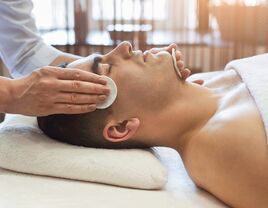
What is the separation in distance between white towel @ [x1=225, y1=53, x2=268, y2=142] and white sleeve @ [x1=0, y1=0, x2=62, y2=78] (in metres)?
0.68

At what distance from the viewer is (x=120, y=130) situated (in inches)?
45.9

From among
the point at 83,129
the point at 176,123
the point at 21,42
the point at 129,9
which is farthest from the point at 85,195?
the point at 129,9

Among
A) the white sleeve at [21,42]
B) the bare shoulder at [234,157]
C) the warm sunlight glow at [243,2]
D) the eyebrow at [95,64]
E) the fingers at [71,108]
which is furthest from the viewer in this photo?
the warm sunlight glow at [243,2]

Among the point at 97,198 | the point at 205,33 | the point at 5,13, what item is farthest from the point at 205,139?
the point at 205,33

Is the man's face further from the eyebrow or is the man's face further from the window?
the window

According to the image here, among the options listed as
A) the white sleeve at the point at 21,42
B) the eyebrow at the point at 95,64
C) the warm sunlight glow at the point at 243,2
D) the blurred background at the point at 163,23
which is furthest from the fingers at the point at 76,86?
the warm sunlight glow at the point at 243,2

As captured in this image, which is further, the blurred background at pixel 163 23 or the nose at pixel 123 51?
the blurred background at pixel 163 23

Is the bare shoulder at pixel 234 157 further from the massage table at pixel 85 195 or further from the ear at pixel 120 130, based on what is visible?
the ear at pixel 120 130

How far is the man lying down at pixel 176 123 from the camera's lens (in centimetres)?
101

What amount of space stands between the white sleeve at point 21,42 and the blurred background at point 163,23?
880 millimetres

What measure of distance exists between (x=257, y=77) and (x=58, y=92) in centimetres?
51

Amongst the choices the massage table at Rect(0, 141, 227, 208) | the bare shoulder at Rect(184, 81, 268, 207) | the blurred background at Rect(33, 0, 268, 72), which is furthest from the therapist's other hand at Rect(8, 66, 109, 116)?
the blurred background at Rect(33, 0, 268, 72)

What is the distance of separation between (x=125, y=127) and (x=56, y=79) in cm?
22

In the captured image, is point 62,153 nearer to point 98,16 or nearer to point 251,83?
point 251,83
